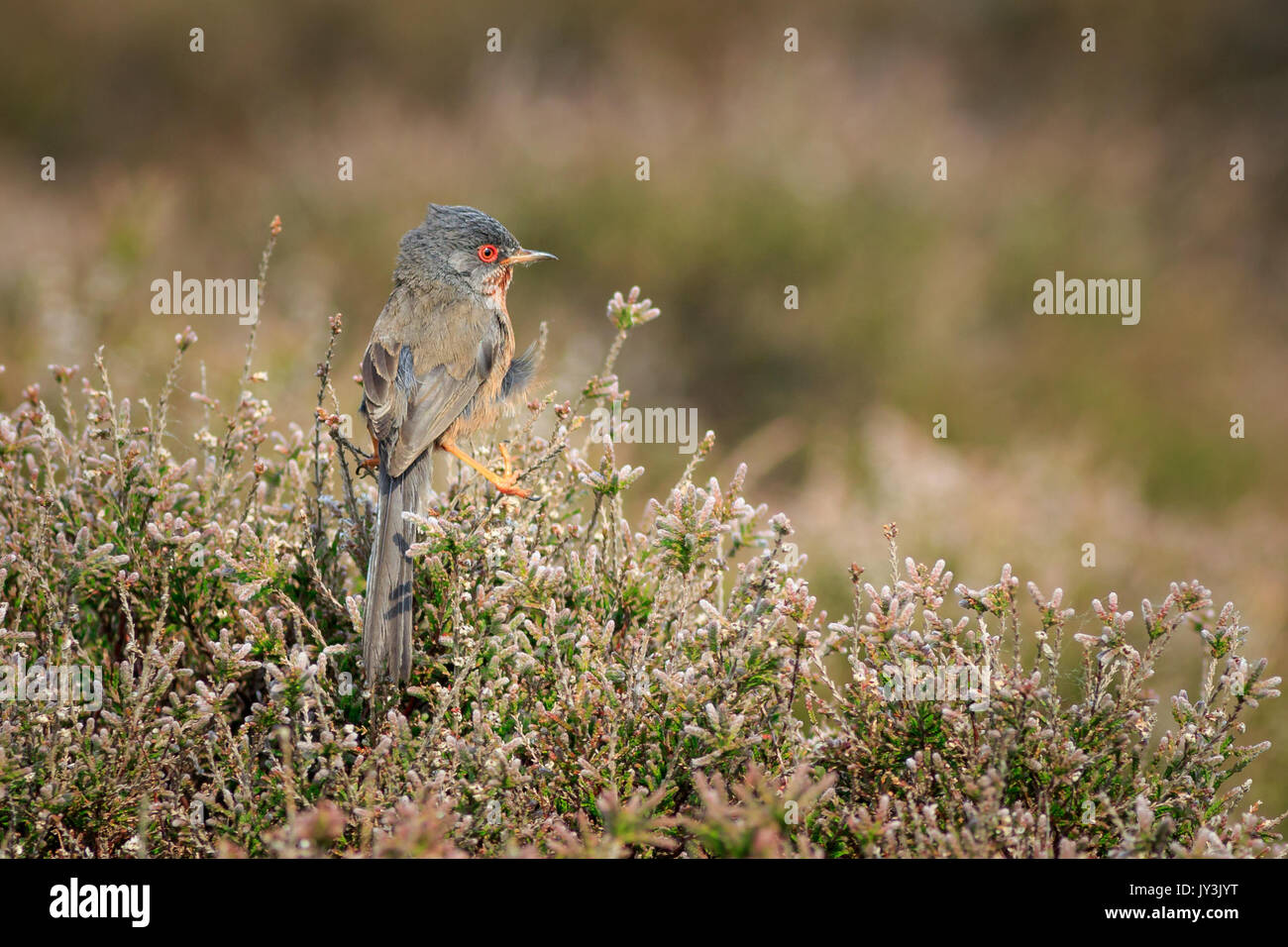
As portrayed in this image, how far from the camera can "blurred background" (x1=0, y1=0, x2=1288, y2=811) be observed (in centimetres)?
691

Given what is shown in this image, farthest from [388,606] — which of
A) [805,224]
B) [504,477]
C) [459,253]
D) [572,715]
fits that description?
[805,224]

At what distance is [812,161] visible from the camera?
10891 millimetres

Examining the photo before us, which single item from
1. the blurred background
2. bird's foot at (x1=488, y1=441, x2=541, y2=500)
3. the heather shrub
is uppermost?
the blurred background

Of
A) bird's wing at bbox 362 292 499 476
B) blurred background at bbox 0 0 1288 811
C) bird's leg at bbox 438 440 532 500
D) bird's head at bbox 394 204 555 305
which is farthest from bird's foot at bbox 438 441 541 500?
blurred background at bbox 0 0 1288 811

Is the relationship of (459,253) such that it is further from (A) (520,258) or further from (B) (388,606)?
(B) (388,606)

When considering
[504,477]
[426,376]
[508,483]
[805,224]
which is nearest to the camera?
[508,483]

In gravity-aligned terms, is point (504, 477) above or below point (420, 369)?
below

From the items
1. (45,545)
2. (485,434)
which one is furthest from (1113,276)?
(45,545)

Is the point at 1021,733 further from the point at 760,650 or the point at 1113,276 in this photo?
the point at 1113,276

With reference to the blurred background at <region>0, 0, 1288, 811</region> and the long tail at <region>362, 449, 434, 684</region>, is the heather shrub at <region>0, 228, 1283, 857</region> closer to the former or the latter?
the long tail at <region>362, 449, 434, 684</region>

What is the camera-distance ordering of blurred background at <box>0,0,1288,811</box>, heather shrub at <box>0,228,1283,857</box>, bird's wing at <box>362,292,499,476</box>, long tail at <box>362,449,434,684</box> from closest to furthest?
heather shrub at <box>0,228,1283,857</box>, long tail at <box>362,449,434,684</box>, bird's wing at <box>362,292,499,476</box>, blurred background at <box>0,0,1288,811</box>

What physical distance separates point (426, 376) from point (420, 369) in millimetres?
41

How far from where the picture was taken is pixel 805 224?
10211 millimetres
